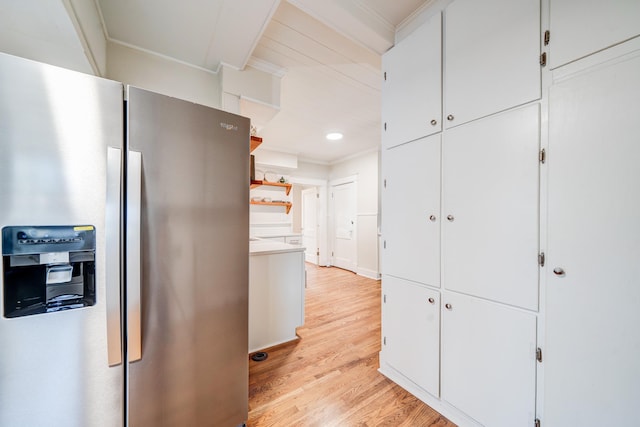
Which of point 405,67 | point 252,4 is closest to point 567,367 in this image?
point 405,67

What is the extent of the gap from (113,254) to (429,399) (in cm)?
191

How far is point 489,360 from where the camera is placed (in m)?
1.22

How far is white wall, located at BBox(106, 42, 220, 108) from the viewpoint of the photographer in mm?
1698

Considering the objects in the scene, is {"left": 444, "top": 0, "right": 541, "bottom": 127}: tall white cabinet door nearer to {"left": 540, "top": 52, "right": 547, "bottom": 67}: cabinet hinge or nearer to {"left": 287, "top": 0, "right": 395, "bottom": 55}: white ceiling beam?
{"left": 540, "top": 52, "right": 547, "bottom": 67}: cabinet hinge

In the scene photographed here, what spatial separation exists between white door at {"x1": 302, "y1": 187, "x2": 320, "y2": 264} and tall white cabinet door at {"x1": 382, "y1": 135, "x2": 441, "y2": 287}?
14.5 feet

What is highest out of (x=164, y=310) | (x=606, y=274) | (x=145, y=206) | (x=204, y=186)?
(x=204, y=186)

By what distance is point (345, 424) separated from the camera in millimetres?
1376

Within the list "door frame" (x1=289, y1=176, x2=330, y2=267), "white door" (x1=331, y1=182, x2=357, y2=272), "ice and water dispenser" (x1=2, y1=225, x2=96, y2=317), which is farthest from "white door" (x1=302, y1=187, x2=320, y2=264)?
"ice and water dispenser" (x1=2, y1=225, x2=96, y2=317)

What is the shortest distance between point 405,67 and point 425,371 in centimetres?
203

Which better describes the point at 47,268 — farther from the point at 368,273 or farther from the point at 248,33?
the point at 368,273

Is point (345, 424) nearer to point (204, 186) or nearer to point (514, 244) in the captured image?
point (514, 244)

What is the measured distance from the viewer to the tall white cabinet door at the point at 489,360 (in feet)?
3.60

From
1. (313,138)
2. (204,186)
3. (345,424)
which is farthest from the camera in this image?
(313,138)

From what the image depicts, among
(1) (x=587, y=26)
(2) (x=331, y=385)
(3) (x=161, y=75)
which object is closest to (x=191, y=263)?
(2) (x=331, y=385)
